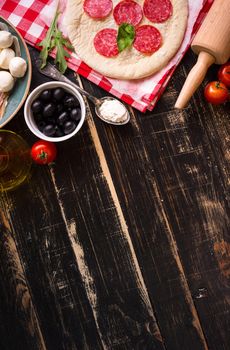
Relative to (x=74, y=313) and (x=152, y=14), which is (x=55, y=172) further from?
(x=152, y=14)

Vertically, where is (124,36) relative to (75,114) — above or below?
above

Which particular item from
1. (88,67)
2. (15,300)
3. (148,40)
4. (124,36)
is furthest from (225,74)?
(15,300)

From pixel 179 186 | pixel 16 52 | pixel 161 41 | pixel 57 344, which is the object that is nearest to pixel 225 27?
pixel 161 41

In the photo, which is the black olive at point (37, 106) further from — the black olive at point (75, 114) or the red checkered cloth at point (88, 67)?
the red checkered cloth at point (88, 67)

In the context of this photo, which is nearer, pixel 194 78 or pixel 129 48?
pixel 194 78

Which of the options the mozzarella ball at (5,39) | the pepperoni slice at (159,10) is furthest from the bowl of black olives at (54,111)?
the pepperoni slice at (159,10)

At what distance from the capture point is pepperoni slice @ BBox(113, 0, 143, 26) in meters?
1.85

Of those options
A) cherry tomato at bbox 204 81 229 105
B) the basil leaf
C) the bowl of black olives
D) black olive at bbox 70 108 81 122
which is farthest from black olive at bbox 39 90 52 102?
cherry tomato at bbox 204 81 229 105

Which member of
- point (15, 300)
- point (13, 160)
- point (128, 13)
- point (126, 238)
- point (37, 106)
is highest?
point (128, 13)

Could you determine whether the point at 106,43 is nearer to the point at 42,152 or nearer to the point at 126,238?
the point at 42,152

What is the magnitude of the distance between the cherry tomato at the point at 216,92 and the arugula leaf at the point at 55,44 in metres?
0.63

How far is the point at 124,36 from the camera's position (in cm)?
182

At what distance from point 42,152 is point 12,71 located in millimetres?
354

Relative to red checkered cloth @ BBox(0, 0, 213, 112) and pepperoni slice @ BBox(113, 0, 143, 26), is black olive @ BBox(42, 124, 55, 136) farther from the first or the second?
pepperoni slice @ BBox(113, 0, 143, 26)
